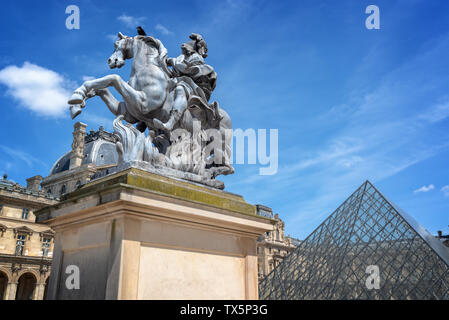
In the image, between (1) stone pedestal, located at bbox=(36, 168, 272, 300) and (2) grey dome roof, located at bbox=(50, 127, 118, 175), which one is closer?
(1) stone pedestal, located at bbox=(36, 168, 272, 300)

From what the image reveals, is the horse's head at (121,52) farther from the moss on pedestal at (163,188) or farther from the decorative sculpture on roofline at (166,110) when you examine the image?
the moss on pedestal at (163,188)

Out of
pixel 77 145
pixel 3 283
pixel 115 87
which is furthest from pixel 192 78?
pixel 77 145

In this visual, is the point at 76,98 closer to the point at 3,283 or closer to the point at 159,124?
the point at 159,124

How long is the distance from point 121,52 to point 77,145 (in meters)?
55.1

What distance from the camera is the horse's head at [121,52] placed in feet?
13.7

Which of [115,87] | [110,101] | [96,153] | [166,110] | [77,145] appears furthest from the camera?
[77,145]

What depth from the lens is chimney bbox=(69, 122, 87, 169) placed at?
5484cm

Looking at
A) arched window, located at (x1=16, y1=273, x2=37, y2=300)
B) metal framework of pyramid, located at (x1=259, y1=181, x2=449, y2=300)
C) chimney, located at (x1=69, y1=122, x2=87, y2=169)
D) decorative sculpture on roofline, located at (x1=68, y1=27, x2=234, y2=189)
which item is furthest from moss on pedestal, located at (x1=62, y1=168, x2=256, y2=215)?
chimney, located at (x1=69, y1=122, x2=87, y2=169)

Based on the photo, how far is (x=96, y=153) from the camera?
55062 mm

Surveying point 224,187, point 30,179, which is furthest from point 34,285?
point 224,187

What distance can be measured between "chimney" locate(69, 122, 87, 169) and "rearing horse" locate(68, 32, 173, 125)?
176ft

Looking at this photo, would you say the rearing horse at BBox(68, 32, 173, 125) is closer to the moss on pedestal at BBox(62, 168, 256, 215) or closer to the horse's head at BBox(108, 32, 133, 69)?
the horse's head at BBox(108, 32, 133, 69)
